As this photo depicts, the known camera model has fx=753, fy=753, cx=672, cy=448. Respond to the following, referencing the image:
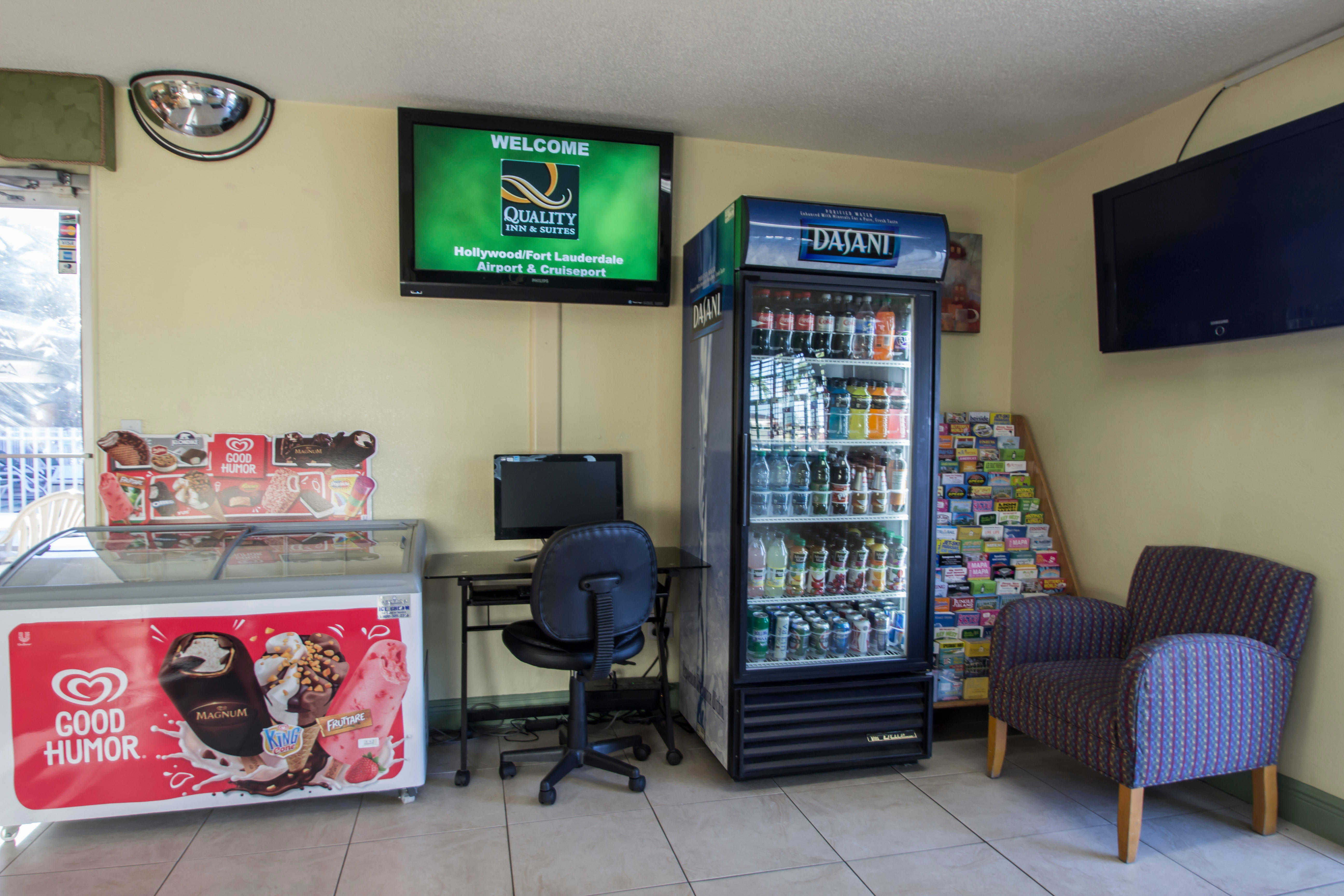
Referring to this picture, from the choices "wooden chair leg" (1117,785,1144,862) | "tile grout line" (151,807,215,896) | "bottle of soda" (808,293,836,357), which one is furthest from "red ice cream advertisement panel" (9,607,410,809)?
"wooden chair leg" (1117,785,1144,862)

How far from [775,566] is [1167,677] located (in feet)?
4.80

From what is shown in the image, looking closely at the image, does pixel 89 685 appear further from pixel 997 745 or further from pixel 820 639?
pixel 997 745

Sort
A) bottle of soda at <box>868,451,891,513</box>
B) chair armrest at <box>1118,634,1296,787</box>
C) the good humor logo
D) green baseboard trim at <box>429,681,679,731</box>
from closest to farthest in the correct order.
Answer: chair armrest at <box>1118,634,1296,787</box>
the good humor logo
bottle of soda at <box>868,451,891,513</box>
green baseboard trim at <box>429,681,679,731</box>

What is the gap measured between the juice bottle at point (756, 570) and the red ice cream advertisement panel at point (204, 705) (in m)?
1.42

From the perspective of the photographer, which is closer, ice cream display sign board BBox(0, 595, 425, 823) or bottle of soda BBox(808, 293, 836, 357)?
ice cream display sign board BBox(0, 595, 425, 823)

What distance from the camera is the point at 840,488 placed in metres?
3.29

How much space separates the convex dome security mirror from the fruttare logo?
7.00ft

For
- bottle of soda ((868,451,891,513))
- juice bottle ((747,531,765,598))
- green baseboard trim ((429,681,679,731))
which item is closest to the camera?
juice bottle ((747,531,765,598))

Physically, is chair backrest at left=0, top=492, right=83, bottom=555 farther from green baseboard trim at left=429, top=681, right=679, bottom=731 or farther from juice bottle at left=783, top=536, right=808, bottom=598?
juice bottle at left=783, top=536, right=808, bottom=598

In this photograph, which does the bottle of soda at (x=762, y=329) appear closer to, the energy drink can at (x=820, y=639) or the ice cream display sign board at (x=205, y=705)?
the energy drink can at (x=820, y=639)

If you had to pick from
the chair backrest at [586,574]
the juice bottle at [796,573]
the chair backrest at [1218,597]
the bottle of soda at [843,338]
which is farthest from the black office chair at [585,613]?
the chair backrest at [1218,597]

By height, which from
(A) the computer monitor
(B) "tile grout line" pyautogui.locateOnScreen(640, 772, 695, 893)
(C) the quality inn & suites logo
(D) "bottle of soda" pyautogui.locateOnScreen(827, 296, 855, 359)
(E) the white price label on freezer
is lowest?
(B) "tile grout line" pyautogui.locateOnScreen(640, 772, 695, 893)

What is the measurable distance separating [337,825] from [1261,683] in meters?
3.33

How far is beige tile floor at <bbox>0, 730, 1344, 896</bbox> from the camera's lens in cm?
240
